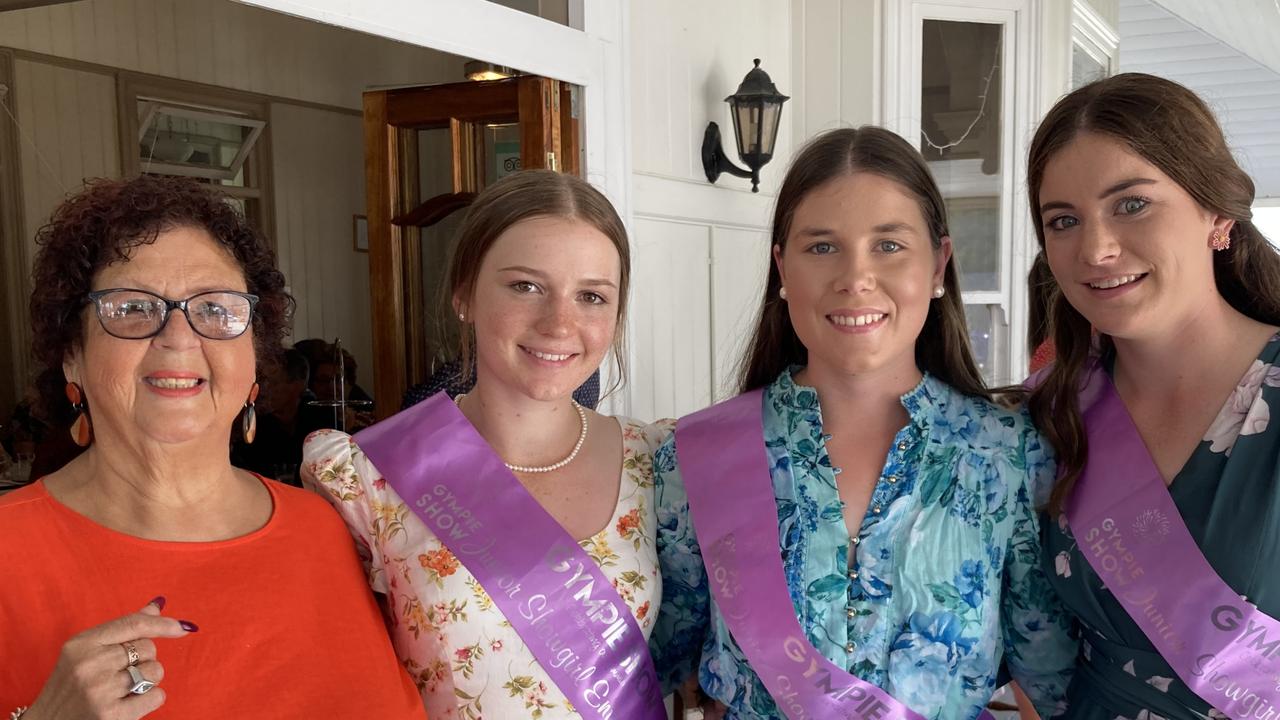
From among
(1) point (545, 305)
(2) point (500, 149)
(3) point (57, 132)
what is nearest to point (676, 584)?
(1) point (545, 305)

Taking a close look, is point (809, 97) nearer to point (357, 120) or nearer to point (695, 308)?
point (695, 308)

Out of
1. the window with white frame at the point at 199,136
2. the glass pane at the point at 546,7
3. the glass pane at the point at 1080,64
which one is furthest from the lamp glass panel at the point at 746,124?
the window with white frame at the point at 199,136

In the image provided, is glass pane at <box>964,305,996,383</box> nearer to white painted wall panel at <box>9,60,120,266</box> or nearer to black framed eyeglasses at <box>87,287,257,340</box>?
white painted wall panel at <box>9,60,120,266</box>

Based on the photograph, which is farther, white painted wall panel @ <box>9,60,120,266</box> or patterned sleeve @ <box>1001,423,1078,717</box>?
white painted wall panel @ <box>9,60,120,266</box>

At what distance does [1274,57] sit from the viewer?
254 inches

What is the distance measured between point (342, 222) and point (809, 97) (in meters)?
2.71

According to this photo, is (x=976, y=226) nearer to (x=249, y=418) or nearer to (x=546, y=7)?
(x=546, y=7)

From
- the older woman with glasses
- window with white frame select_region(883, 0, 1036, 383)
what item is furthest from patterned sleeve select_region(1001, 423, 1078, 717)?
window with white frame select_region(883, 0, 1036, 383)

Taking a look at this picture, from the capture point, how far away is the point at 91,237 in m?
1.29

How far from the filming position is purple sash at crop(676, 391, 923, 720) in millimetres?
1421

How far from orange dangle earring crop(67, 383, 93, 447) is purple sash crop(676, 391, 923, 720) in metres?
0.79

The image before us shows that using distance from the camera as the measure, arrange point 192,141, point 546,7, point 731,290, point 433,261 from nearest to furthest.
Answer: point 546,7 → point 433,261 → point 731,290 → point 192,141

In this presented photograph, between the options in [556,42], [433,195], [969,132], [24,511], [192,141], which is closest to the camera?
[24,511]

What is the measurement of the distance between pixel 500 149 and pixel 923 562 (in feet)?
8.31
